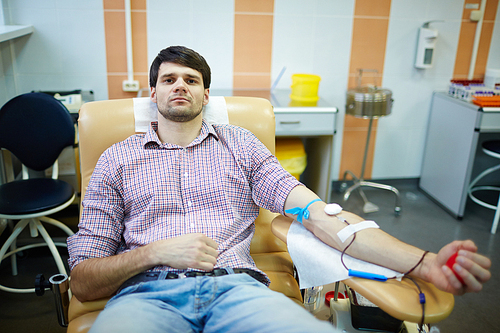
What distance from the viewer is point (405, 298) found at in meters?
0.99

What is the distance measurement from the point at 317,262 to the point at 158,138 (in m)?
0.72

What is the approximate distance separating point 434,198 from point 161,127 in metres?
2.32

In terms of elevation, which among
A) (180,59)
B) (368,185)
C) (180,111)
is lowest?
(368,185)

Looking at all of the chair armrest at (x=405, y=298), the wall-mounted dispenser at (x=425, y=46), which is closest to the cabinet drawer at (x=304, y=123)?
the wall-mounted dispenser at (x=425, y=46)

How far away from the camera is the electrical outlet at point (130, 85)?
269 centimetres

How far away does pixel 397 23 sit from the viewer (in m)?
2.89

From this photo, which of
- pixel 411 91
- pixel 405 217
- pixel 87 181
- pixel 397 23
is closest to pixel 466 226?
pixel 405 217

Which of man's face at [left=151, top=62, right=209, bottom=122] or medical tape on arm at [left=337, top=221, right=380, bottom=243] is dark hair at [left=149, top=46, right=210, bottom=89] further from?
medical tape on arm at [left=337, top=221, right=380, bottom=243]

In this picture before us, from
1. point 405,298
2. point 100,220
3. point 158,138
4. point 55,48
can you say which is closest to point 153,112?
point 158,138

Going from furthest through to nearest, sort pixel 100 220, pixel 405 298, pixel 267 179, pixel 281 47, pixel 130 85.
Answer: pixel 281 47 → pixel 130 85 → pixel 267 179 → pixel 100 220 → pixel 405 298

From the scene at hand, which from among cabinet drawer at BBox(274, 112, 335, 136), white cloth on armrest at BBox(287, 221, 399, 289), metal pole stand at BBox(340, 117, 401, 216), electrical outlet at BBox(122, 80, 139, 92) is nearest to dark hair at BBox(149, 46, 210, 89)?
white cloth on armrest at BBox(287, 221, 399, 289)

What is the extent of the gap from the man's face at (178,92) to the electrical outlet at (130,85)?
1.21 meters

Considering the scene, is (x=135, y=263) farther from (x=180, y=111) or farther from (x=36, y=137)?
(x=36, y=137)

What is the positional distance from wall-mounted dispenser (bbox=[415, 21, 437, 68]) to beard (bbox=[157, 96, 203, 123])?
6.70 ft
